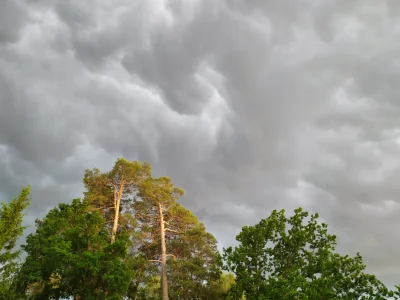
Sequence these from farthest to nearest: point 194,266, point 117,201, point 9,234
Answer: point 117,201
point 194,266
point 9,234

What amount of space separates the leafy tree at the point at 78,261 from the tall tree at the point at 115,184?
754 cm

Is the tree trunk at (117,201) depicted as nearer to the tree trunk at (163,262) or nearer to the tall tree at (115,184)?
the tall tree at (115,184)

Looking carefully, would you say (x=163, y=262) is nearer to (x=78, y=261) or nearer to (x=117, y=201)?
(x=117, y=201)

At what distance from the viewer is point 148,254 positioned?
135 feet

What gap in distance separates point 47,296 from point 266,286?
18.6 metres

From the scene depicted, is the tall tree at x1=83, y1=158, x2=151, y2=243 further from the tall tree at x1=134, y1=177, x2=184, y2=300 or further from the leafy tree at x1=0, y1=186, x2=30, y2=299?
the leafy tree at x1=0, y1=186, x2=30, y2=299

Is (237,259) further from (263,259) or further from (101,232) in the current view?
(101,232)

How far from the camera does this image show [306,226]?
32.2 m

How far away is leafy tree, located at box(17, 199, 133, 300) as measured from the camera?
2653 cm

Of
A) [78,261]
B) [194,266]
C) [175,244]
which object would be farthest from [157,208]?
[78,261]

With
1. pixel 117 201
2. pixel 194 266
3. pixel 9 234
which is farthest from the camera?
pixel 117 201

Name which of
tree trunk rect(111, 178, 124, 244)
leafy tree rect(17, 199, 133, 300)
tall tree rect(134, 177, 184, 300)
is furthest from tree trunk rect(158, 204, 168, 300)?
leafy tree rect(17, 199, 133, 300)

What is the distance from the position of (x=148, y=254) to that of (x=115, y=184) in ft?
29.6

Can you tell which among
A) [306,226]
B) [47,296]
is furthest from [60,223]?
[306,226]
